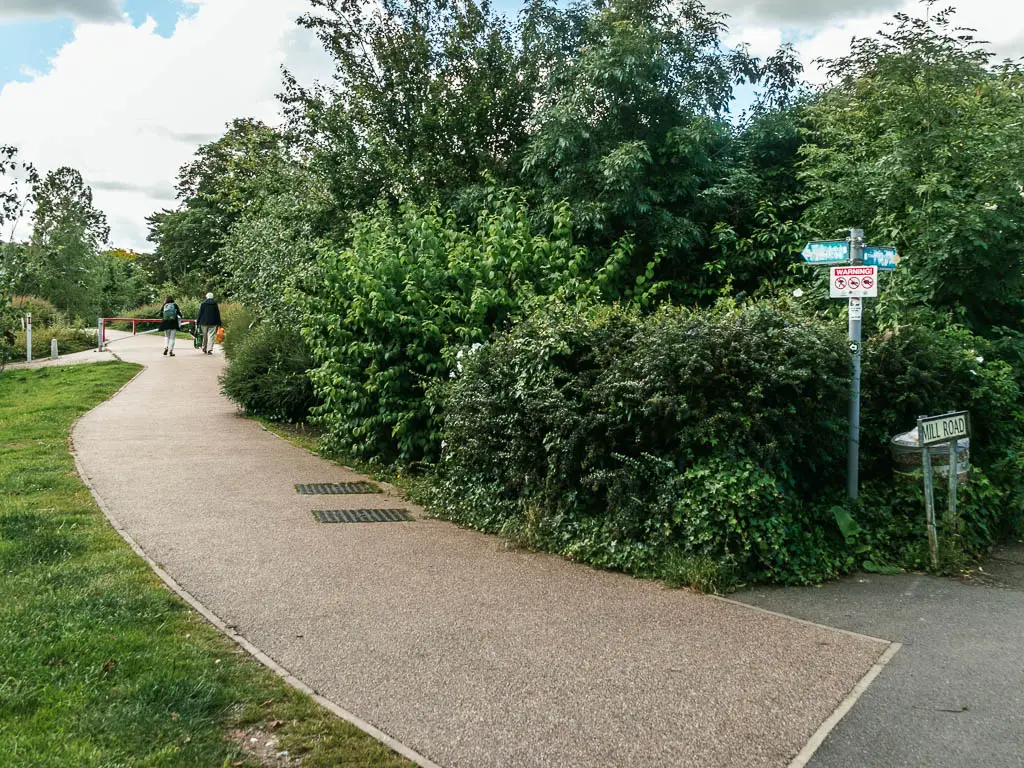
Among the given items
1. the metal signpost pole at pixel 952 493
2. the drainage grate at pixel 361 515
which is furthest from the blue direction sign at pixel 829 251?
the drainage grate at pixel 361 515

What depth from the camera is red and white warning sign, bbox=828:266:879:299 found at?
7.18 m

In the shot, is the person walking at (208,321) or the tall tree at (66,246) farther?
the tall tree at (66,246)

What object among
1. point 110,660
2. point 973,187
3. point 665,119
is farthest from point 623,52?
point 110,660

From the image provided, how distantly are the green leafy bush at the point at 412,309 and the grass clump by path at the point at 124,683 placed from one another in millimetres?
3996

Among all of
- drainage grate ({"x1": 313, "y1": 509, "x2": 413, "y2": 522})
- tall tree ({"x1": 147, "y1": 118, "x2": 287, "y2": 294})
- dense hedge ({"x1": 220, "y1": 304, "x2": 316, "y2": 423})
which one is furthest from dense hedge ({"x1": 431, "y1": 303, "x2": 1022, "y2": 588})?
tall tree ({"x1": 147, "y1": 118, "x2": 287, "y2": 294})

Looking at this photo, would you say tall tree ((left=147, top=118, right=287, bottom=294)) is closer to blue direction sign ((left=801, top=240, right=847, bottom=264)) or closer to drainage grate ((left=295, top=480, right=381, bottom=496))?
drainage grate ((left=295, top=480, right=381, bottom=496))

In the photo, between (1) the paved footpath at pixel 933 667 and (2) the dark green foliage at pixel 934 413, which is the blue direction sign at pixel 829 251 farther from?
(1) the paved footpath at pixel 933 667

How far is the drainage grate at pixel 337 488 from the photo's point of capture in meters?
9.32

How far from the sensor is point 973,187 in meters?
9.27

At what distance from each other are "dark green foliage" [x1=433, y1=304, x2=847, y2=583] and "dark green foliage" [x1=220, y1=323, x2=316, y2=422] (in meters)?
7.35

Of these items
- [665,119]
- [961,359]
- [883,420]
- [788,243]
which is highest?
[665,119]

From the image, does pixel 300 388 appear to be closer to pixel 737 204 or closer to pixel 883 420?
pixel 737 204

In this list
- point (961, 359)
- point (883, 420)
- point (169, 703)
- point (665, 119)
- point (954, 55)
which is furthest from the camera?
point (665, 119)

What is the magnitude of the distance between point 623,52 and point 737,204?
2863mm
